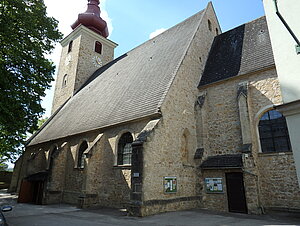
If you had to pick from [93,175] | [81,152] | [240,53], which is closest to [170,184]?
[93,175]

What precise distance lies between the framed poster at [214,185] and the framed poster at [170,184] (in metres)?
2.05

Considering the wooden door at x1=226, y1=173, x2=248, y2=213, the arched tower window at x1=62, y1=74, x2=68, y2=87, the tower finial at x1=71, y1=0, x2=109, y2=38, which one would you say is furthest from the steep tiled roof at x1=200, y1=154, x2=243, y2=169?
the tower finial at x1=71, y1=0, x2=109, y2=38

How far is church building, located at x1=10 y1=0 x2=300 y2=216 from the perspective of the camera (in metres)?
10.1

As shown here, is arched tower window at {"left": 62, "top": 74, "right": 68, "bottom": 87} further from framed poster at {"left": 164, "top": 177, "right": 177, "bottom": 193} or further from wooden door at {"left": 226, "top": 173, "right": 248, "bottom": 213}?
wooden door at {"left": 226, "top": 173, "right": 248, "bottom": 213}

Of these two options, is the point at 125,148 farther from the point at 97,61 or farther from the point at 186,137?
the point at 97,61

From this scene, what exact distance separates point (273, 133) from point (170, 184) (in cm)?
562

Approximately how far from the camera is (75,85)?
2445cm

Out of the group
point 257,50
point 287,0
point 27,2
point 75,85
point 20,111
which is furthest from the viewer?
point 75,85

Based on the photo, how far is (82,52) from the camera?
26062mm

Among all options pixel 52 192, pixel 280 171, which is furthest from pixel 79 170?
pixel 280 171

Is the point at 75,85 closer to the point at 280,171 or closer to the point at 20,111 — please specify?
the point at 20,111

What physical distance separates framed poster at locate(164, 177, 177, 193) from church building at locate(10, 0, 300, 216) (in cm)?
5

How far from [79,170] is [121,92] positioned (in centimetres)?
586

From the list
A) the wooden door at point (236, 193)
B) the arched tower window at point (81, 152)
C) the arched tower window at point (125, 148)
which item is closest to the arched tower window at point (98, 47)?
the arched tower window at point (81, 152)
